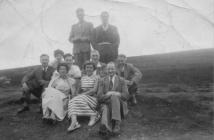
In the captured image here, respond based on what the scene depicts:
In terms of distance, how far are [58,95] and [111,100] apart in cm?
141

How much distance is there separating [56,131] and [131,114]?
6.75 ft

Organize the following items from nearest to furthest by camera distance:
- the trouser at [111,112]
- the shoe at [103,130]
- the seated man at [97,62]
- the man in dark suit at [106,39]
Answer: the shoe at [103,130], the trouser at [111,112], the seated man at [97,62], the man in dark suit at [106,39]

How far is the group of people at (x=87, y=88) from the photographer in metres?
5.00

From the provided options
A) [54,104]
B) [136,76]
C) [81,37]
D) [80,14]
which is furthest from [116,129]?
[80,14]

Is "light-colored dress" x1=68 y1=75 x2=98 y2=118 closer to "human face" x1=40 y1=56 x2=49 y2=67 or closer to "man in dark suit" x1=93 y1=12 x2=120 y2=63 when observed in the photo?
"human face" x1=40 y1=56 x2=49 y2=67

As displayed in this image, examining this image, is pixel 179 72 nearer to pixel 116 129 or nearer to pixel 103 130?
pixel 116 129

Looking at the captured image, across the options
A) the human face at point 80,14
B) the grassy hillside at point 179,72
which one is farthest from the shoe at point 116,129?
the grassy hillside at point 179,72

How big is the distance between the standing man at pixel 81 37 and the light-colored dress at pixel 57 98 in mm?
1710

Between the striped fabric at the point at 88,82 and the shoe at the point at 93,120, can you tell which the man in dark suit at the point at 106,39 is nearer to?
the striped fabric at the point at 88,82

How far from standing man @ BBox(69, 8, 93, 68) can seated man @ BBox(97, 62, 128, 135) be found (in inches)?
87.2

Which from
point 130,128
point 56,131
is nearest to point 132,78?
point 130,128

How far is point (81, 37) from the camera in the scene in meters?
7.17

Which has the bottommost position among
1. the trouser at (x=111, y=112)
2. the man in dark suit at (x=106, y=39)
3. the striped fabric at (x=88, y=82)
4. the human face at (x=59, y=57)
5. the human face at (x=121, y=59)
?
the trouser at (x=111, y=112)

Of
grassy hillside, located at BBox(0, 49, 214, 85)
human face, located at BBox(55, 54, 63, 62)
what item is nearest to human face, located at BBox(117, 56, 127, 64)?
human face, located at BBox(55, 54, 63, 62)
